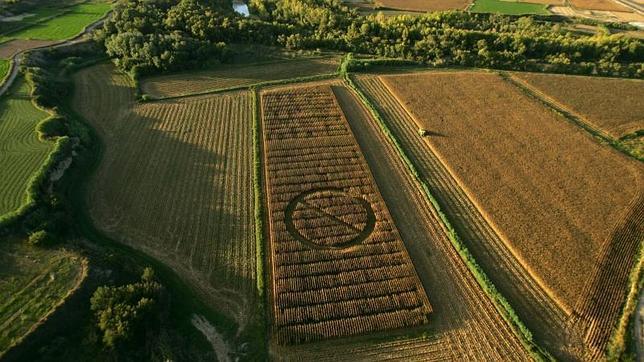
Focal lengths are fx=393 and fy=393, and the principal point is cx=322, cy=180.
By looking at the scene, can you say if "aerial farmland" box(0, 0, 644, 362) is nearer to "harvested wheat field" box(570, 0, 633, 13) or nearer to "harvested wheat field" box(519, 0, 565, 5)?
"harvested wheat field" box(570, 0, 633, 13)

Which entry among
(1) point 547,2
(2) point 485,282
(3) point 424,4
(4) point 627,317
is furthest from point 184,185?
(1) point 547,2

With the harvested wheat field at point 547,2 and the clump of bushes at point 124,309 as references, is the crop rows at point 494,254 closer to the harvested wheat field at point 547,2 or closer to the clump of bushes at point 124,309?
the clump of bushes at point 124,309

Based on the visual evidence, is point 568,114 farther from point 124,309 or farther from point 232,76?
point 124,309

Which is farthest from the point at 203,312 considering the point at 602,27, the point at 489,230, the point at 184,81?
the point at 602,27

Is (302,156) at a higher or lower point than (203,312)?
higher

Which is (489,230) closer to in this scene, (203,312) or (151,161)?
(203,312)

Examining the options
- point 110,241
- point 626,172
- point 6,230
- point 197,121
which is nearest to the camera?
point 6,230

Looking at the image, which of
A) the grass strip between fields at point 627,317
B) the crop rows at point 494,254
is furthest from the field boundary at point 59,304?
the grass strip between fields at point 627,317
